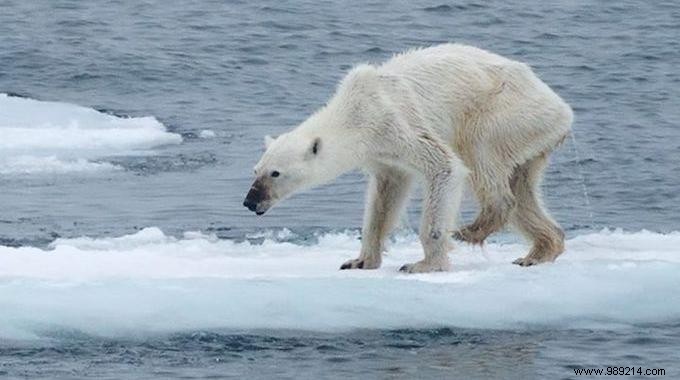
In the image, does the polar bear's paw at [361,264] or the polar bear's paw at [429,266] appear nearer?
the polar bear's paw at [429,266]

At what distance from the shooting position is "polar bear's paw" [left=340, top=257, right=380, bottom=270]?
1160 cm

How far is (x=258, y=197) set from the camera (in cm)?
1091

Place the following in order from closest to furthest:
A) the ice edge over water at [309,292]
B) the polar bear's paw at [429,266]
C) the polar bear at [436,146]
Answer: the ice edge over water at [309,292]
the polar bear at [436,146]
the polar bear's paw at [429,266]

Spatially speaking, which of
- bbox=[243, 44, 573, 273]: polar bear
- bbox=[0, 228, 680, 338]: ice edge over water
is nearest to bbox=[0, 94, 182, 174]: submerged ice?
bbox=[0, 228, 680, 338]: ice edge over water

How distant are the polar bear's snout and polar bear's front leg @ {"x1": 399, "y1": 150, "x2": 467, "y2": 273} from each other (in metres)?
1.02

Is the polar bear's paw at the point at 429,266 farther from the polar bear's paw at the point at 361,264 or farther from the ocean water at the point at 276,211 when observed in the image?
the polar bear's paw at the point at 361,264

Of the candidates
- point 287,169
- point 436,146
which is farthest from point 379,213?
point 287,169

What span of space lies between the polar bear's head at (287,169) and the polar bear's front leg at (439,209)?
25.6 inches

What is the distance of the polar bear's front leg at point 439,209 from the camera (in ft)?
36.5

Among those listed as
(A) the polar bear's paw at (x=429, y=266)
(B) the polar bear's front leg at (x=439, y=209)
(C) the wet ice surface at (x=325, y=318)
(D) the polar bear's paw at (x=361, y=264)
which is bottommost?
(C) the wet ice surface at (x=325, y=318)

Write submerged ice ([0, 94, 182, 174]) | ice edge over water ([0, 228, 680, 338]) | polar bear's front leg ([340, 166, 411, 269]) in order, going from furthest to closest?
submerged ice ([0, 94, 182, 174]), polar bear's front leg ([340, 166, 411, 269]), ice edge over water ([0, 228, 680, 338])

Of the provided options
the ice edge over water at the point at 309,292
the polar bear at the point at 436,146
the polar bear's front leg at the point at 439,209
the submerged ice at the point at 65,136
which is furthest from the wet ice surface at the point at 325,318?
the submerged ice at the point at 65,136

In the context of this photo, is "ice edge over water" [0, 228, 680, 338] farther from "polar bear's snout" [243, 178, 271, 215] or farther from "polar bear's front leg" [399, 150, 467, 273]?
"polar bear's snout" [243, 178, 271, 215]

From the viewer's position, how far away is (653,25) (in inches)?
1095
